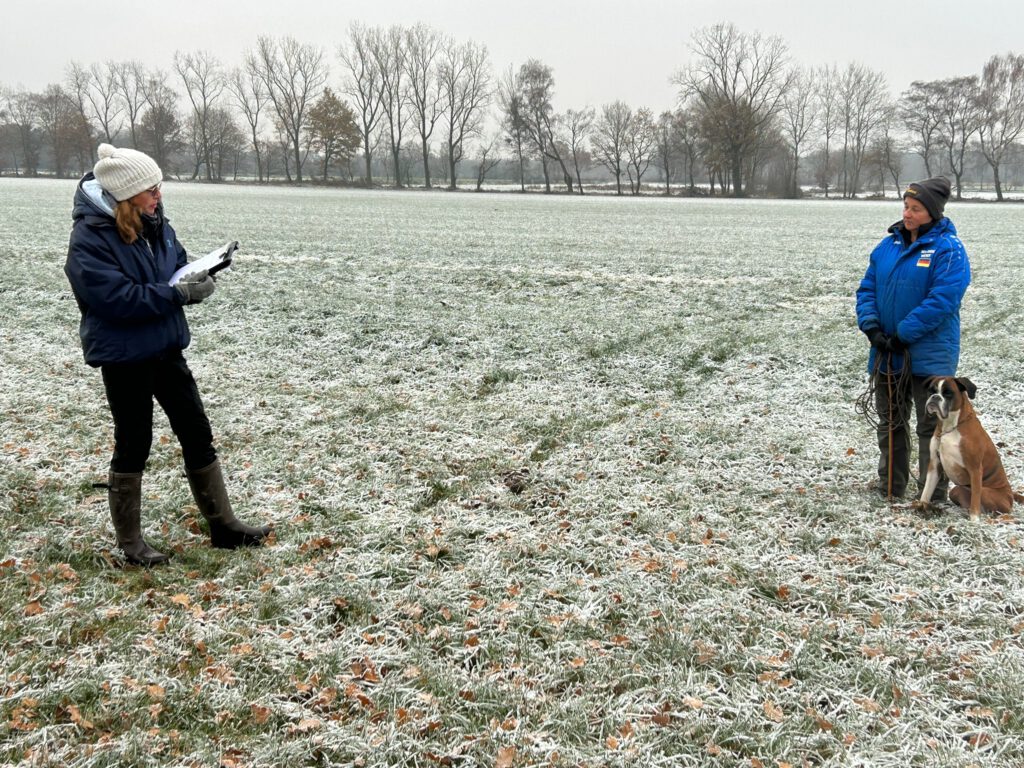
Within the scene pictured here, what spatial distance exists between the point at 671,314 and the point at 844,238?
14887 mm

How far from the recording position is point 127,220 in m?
3.50

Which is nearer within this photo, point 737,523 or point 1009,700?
point 1009,700

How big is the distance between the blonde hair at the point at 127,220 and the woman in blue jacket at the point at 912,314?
4.23 metres

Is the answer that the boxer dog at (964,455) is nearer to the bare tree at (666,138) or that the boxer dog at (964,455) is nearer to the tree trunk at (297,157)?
the bare tree at (666,138)

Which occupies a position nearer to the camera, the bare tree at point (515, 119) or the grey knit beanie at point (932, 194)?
the grey knit beanie at point (932, 194)

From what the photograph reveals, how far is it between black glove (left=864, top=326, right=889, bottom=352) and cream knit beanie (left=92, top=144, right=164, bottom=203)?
420cm

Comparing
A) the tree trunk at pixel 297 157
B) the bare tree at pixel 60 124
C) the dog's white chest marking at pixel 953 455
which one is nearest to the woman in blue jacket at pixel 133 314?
the dog's white chest marking at pixel 953 455

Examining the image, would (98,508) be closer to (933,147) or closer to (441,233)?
(441,233)

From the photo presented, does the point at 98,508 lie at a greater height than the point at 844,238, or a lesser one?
lesser

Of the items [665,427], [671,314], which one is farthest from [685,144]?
[665,427]

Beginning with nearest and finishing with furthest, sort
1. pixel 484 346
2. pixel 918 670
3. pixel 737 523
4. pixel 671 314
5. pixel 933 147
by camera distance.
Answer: pixel 918 670 → pixel 737 523 → pixel 484 346 → pixel 671 314 → pixel 933 147

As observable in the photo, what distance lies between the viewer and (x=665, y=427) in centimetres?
649

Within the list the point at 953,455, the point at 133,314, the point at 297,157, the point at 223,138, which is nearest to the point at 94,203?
the point at 133,314

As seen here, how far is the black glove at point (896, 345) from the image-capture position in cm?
465
